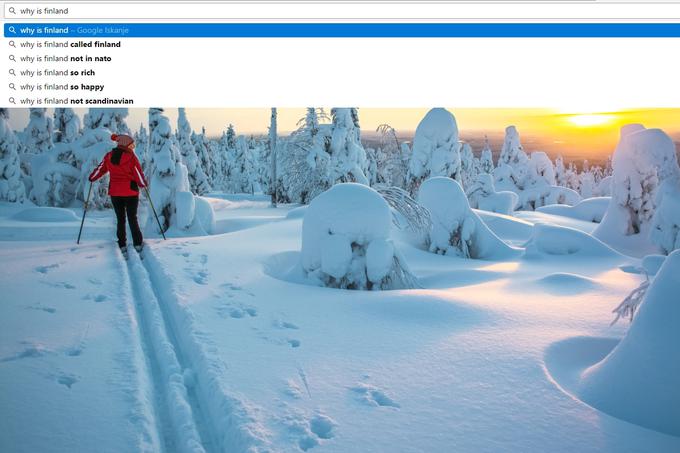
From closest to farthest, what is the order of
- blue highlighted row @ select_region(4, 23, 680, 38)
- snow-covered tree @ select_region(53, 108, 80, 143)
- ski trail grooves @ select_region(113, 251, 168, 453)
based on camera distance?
ski trail grooves @ select_region(113, 251, 168, 453) < blue highlighted row @ select_region(4, 23, 680, 38) < snow-covered tree @ select_region(53, 108, 80, 143)

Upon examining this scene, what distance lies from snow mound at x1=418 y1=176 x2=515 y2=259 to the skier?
7074 mm

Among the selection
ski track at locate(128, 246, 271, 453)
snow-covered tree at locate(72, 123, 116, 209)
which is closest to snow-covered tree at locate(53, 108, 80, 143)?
snow-covered tree at locate(72, 123, 116, 209)

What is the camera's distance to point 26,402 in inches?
110

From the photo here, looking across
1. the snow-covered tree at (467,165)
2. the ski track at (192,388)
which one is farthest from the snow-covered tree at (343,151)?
→ the snow-covered tree at (467,165)

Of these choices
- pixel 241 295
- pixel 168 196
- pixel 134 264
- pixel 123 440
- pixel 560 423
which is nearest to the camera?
pixel 123 440

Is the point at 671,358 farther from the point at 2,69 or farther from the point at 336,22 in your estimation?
the point at 2,69

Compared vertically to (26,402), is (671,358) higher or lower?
higher

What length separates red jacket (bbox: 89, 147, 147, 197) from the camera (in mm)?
7723

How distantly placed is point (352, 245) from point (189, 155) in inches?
1255

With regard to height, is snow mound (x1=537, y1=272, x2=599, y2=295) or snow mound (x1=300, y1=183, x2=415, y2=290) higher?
snow mound (x1=300, y1=183, x2=415, y2=290)

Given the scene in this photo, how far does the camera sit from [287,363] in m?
3.51

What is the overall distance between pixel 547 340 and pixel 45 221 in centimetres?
1431

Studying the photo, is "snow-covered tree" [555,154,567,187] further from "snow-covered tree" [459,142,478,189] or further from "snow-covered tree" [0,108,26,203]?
"snow-covered tree" [0,108,26,203]

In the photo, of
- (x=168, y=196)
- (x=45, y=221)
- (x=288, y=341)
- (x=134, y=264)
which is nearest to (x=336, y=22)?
(x=288, y=341)
